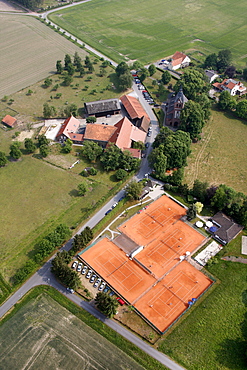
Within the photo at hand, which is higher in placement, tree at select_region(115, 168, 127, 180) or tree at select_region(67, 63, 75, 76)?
tree at select_region(67, 63, 75, 76)

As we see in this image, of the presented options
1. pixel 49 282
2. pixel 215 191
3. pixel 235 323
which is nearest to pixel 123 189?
pixel 215 191

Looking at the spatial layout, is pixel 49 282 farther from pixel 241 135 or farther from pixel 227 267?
pixel 241 135

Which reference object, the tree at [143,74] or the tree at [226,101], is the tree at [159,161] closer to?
the tree at [226,101]

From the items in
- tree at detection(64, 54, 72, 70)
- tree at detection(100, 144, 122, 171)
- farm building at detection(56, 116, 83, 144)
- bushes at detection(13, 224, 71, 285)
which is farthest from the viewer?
tree at detection(64, 54, 72, 70)

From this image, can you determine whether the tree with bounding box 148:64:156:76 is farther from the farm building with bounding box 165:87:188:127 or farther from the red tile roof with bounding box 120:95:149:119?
the farm building with bounding box 165:87:188:127

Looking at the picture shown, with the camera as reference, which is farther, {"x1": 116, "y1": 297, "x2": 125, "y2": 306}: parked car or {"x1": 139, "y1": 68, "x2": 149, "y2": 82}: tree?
{"x1": 139, "y1": 68, "x2": 149, "y2": 82}: tree

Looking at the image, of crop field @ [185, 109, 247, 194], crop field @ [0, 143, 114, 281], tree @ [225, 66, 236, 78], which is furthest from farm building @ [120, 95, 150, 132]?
tree @ [225, 66, 236, 78]
